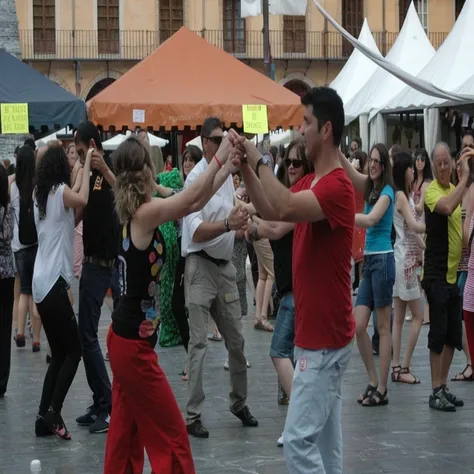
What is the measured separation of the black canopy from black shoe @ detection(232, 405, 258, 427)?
7.16 m

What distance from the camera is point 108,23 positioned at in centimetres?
5072

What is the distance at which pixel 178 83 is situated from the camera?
50.4ft

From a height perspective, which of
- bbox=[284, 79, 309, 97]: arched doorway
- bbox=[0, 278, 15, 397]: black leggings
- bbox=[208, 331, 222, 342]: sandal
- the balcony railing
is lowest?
bbox=[208, 331, 222, 342]: sandal

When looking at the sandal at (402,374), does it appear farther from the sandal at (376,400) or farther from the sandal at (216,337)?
the sandal at (216,337)

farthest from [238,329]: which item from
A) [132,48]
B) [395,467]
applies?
[132,48]

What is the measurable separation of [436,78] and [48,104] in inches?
293

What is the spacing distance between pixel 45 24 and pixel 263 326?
39613 millimetres

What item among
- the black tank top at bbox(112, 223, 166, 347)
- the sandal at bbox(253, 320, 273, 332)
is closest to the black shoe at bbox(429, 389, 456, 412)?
the black tank top at bbox(112, 223, 166, 347)

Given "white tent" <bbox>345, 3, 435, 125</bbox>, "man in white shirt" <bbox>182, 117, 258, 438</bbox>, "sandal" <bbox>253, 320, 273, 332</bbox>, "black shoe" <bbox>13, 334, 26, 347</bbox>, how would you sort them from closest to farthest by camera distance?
"man in white shirt" <bbox>182, 117, 258, 438</bbox>, "black shoe" <bbox>13, 334, 26, 347</bbox>, "sandal" <bbox>253, 320, 273, 332</bbox>, "white tent" <bbox>345, 3, 435, 125</bbox>

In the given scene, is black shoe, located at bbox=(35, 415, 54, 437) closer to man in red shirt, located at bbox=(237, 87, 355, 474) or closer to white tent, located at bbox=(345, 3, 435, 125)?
man in red shirt, located at bbox=(237, 87, 355, 474)

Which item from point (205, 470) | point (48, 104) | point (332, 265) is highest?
point (48, 104)

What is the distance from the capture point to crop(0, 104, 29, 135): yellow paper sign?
13797 millimetres

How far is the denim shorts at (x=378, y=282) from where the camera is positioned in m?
8.88

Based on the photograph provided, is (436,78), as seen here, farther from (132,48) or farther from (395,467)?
(132,48)
